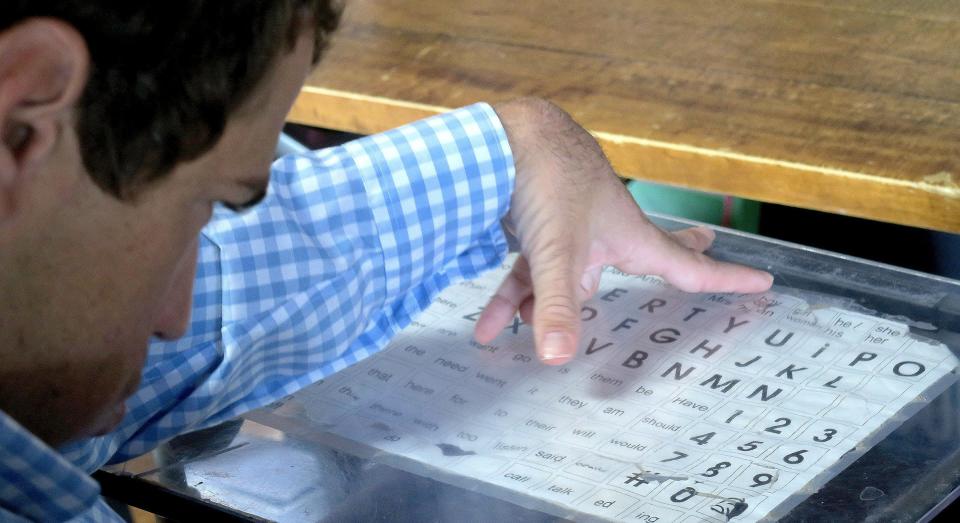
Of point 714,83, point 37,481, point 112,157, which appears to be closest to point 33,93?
point 112,157

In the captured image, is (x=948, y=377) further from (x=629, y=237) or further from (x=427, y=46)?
(x=427, y=46)

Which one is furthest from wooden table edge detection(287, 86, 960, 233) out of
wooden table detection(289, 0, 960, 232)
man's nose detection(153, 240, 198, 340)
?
man's nose detection(153, 240, 198, 340)

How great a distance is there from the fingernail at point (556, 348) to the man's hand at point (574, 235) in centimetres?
6

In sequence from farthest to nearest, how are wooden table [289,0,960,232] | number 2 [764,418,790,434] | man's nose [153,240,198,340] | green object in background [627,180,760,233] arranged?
1. green object in background [627,180,760,233]
2. wooden table [289,0,960,232]
3. number 2 [764,418,790,434]
4. man's nose [153,240,198,340]

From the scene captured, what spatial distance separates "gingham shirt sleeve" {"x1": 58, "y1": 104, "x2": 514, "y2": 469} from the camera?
1000mm

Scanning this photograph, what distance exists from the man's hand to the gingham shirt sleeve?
0.03 meters

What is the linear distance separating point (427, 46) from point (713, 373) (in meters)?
0.63

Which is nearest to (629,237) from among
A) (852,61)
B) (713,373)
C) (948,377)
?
(713,373)

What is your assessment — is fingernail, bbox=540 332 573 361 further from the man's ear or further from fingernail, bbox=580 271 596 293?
the man's ear

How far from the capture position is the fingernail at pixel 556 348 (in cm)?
96

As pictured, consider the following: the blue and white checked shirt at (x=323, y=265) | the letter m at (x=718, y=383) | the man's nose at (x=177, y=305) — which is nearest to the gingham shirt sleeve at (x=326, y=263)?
the blue and white checked shirt at (x=323, y=265)

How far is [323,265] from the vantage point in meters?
1.06

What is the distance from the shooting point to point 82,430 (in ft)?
2.57

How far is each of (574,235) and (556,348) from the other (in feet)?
0.45
